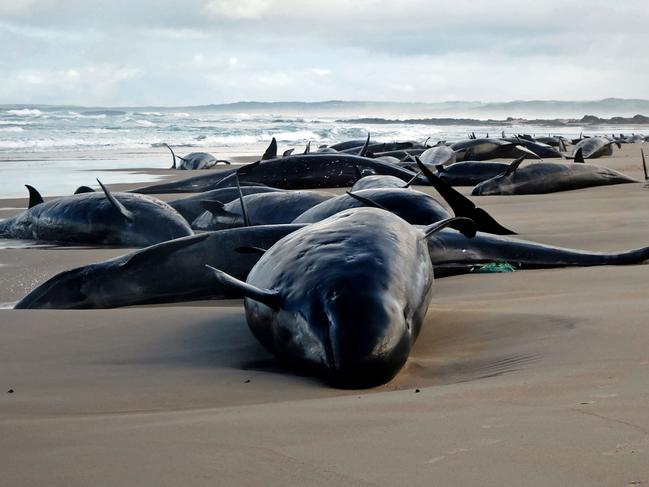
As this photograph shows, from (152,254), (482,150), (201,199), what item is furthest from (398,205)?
(482,150)

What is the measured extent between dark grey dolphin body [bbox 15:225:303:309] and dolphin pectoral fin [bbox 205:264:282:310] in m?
1.67

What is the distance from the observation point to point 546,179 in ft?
37.8

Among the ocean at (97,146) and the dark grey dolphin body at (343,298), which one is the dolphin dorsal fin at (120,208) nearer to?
the dark grey dolphin body at (343,298)

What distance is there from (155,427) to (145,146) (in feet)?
103

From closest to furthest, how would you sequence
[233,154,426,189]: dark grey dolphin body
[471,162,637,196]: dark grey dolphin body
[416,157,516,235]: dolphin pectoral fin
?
1. [416,157,516,235]: dolphin pectoral fin
2. [471,162,637,196]: dark grey dolphin body
3. [233,154,426,189]: dark grey dolphin body

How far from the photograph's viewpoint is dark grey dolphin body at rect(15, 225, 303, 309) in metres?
4.88

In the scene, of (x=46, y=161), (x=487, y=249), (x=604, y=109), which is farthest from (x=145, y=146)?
(x=604, y=109)

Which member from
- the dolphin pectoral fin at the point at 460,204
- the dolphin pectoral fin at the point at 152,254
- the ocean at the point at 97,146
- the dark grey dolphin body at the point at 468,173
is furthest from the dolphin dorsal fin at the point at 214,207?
the ocean at the point at 97,146

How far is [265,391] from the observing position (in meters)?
2.84

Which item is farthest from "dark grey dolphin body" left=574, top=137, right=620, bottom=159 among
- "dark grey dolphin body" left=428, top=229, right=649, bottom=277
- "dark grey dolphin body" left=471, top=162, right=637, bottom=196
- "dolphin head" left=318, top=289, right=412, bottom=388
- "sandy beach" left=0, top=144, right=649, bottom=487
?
"dolphin head" left=318, top=289, right=412, bottom=388

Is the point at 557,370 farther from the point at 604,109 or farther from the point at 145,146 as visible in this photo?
the point at 604,109

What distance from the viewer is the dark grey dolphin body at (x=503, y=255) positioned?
5.39 m

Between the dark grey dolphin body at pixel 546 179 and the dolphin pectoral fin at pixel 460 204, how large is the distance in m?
5.24

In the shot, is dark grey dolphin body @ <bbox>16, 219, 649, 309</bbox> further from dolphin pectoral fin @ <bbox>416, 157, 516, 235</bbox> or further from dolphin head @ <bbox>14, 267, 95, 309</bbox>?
dolphin pectoral fin @ <bbox>416, 157, 516, 235</bbox>
